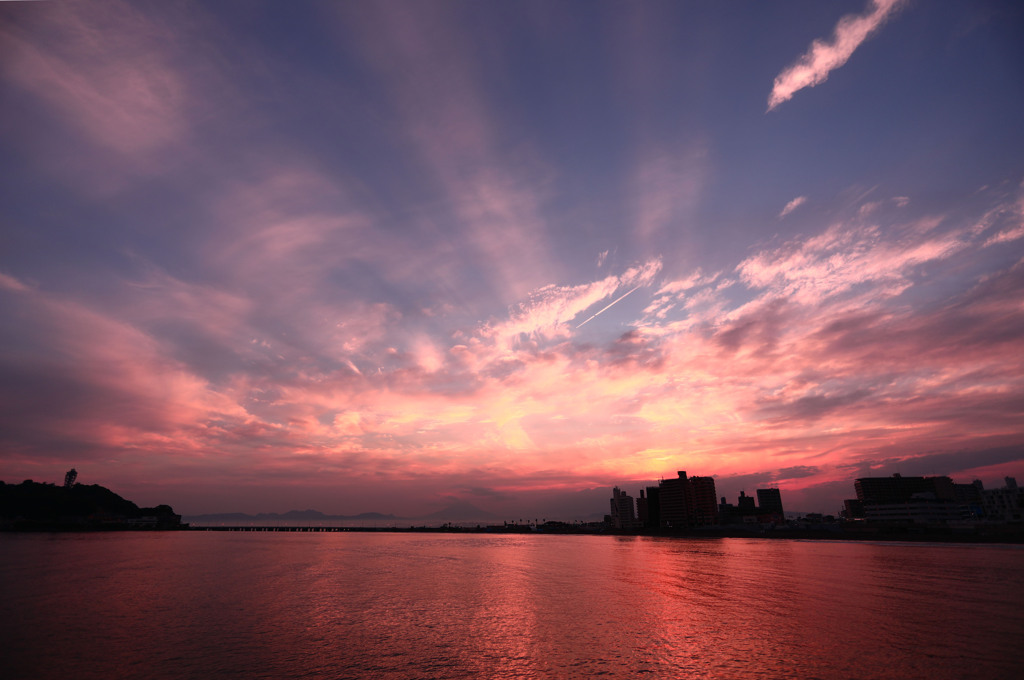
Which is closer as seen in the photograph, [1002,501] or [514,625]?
[514,625]

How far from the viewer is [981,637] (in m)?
26.1

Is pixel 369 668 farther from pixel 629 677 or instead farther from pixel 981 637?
pixel 981 637

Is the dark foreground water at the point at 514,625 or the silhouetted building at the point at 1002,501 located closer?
the dark foreground water at the point at 514,625

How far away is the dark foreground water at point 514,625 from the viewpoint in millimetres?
22156

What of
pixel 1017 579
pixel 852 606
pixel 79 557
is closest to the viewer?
A: pixel 852 606

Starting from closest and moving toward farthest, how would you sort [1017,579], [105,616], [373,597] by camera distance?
[105,616]
[373,597]
[1017,579]

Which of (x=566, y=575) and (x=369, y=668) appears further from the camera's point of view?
(x=566, y=575)

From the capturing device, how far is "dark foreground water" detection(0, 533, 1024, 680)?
72.7ft

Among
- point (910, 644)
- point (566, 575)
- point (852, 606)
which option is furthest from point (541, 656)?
point (566, 575)

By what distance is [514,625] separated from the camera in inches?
1198

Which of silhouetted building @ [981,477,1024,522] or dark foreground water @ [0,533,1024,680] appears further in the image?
silhouetted building @ [981,477,1024,522]

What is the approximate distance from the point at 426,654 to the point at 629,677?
10.3 meters

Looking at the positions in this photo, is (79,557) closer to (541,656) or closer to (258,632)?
(258,632)

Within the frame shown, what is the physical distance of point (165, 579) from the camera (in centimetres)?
5150
